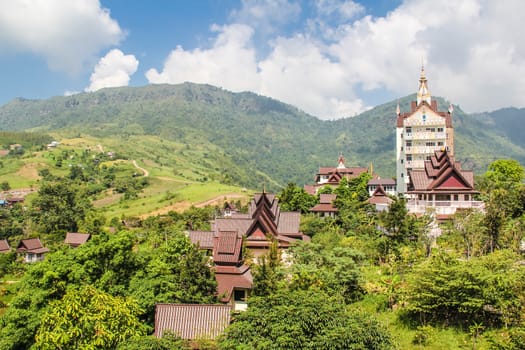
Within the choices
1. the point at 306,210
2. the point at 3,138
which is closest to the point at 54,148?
the point at 3,138

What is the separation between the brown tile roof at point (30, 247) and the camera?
5684 cm

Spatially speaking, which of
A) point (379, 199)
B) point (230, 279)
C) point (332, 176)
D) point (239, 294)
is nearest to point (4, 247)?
point (332, 176)

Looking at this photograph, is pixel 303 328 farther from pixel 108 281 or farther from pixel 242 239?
pixel 242 239

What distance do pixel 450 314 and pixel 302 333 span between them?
7.66 meters

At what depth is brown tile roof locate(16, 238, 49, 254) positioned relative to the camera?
56844mm

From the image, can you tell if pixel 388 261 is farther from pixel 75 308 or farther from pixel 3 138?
pixel 3 138

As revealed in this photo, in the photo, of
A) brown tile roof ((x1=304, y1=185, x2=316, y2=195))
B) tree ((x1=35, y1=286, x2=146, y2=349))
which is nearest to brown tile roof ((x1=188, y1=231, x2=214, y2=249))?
tree ((x1=35, y1=286, x2=146, y2=349))

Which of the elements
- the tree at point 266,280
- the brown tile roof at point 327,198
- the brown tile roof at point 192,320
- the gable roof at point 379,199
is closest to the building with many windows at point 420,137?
the gable roof at point 379,199

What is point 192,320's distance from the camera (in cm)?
1923

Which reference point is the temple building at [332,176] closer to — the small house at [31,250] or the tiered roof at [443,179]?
the tiered roof at [443,179]

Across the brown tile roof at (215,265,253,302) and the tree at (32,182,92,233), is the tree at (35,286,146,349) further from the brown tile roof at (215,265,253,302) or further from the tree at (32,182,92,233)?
→ the tree at (32,182,92,233)

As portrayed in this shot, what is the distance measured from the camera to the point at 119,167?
438 feet

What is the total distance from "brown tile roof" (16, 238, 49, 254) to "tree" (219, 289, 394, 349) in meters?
49.6

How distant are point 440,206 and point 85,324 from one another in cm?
2682
